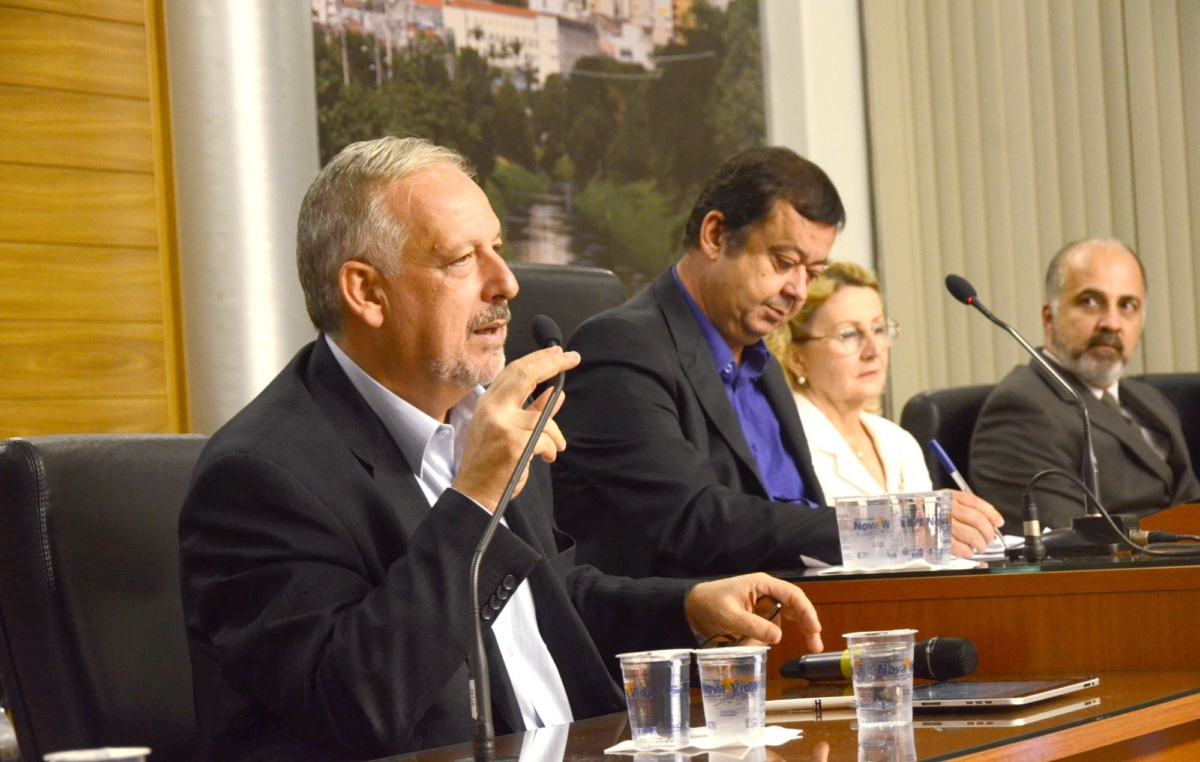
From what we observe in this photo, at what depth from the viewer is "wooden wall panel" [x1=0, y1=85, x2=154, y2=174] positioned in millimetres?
3357

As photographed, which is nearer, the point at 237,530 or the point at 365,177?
the point at 237,530

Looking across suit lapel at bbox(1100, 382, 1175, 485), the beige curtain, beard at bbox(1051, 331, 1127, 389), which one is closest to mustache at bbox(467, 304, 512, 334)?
suit lapel at bbox(1100, 382, 1175, 485)

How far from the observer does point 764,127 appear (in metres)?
5.12

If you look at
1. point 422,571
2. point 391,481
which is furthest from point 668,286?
point 422,571

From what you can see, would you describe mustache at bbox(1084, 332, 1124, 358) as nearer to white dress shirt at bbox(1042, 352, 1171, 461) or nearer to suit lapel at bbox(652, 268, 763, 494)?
white dress shirt at bbox(1042, 352, 1171, 461)

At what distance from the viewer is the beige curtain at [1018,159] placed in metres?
5.05

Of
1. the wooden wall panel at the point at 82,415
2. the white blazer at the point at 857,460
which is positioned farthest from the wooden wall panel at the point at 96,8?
the white blazer at the point at 857,460

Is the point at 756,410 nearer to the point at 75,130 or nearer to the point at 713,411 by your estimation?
the point at 713,411

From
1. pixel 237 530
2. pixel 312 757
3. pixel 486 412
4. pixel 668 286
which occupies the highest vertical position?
pixel 668 286

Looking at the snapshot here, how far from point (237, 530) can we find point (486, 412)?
0.30 m

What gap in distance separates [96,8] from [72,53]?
134 millimetres

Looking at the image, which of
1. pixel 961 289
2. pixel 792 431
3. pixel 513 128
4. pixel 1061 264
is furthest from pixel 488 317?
pixel 1061 264

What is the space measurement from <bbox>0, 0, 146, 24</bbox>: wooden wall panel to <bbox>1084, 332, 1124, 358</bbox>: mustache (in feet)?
8.52

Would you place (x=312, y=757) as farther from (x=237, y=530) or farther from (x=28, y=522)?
(x=28, y=522)
